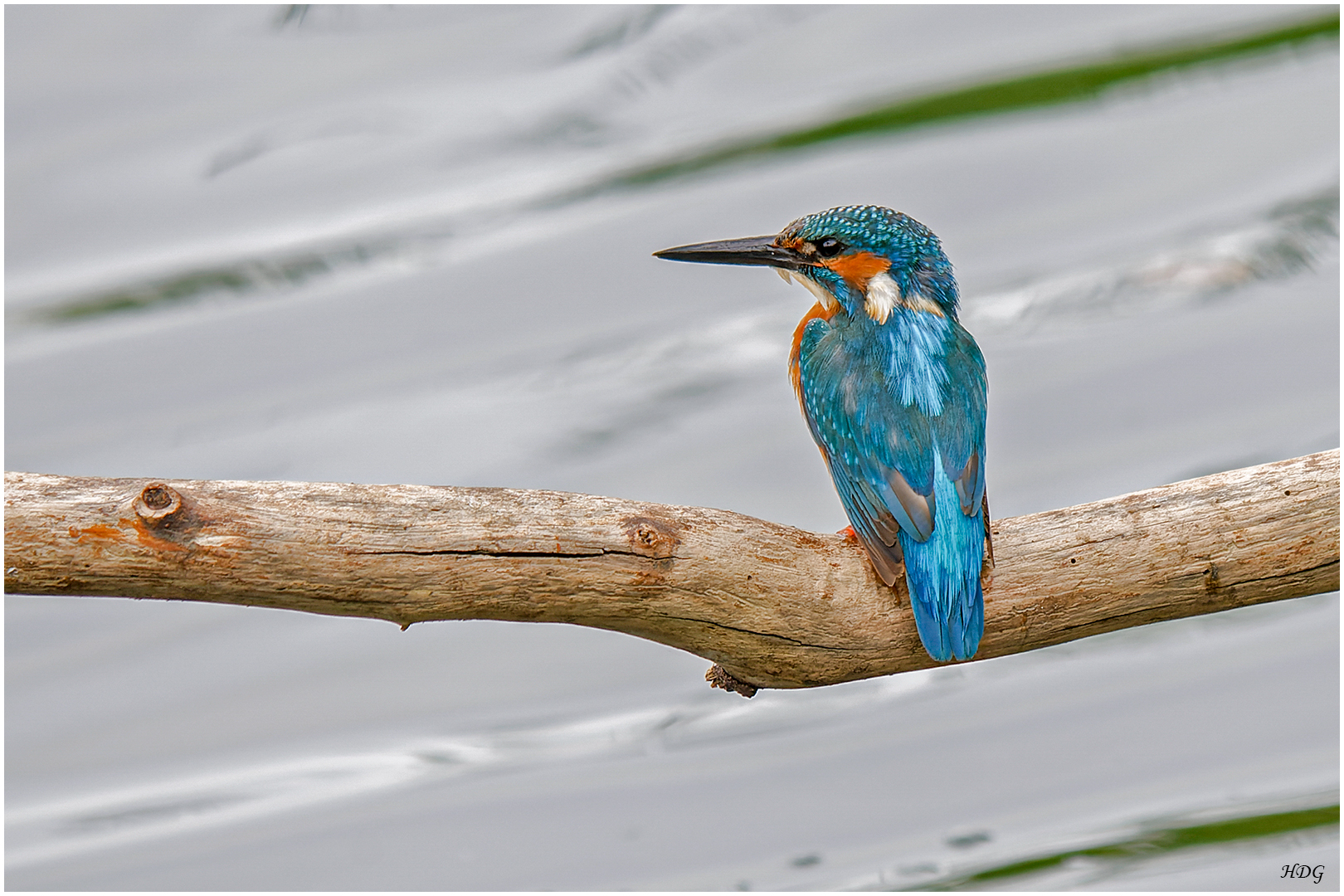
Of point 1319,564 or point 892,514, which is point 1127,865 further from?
point 892,514

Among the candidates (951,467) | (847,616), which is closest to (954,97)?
(951,467)

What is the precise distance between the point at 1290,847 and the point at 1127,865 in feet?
1.45

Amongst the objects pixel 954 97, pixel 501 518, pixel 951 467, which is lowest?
pixel 501 518

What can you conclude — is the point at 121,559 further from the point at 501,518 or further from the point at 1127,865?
the point at 1127,865

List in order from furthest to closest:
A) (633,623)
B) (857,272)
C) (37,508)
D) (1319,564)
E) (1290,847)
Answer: (1290,847), (857,272), (1319,564), (633,623), (37,508)

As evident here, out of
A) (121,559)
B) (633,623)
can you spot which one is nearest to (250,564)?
(121,559)

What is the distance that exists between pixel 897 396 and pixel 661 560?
56cm

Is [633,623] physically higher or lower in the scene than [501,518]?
lower

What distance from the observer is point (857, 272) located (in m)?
2.13

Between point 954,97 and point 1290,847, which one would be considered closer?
point 1290,847

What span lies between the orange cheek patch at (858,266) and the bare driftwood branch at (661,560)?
0.54m

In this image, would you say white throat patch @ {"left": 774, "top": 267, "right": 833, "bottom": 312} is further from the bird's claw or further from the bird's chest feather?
the bird's claw

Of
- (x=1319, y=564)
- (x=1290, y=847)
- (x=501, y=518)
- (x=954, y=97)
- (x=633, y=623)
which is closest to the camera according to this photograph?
(x=501, y=518)

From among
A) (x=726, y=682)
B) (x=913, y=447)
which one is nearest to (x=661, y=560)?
(x=726, y=682)
